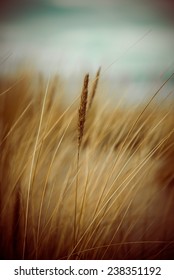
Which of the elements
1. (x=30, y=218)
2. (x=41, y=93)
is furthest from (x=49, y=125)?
(x=30, y=218)

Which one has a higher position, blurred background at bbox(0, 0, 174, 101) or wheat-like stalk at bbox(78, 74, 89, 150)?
blurred background at bbox(0, 0, 174, 101)

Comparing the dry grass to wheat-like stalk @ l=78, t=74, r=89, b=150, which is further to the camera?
the dry grass

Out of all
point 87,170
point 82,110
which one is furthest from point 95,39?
point 87,170

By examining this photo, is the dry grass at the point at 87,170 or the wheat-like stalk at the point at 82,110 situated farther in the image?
the dry grass at the point at 87,170

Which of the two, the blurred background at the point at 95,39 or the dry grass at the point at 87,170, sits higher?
the blurred background at the point at 95,39
